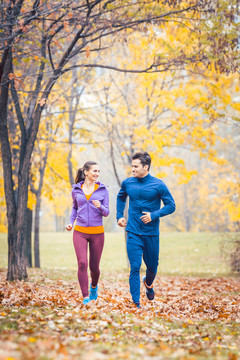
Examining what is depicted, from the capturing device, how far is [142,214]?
222 inches

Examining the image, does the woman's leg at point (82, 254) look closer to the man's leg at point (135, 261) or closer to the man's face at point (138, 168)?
the man's leg at point (135, 261)

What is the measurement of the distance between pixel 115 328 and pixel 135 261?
4.60 ft

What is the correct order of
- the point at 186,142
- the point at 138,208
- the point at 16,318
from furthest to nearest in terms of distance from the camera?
the point at 186,142 → the point at 138,208 → the point at 16,318

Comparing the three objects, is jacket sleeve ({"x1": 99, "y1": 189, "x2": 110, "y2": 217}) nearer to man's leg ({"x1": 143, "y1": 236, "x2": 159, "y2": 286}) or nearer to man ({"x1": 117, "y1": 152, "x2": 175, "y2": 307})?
man ({"x1": 117, "y1": 152, "x2": 175, "y2": 307})

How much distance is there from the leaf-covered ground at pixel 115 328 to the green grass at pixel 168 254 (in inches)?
494

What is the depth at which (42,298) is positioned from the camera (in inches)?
240

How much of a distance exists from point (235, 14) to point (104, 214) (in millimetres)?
5460

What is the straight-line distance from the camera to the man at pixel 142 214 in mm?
5535

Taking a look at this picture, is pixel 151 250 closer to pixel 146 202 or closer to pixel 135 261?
pixel 135 261

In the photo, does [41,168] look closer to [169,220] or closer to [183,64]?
[183,64]

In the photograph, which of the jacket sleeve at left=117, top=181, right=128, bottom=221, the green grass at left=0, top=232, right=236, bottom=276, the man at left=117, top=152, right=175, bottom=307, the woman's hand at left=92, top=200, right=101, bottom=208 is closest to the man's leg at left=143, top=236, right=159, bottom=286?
the man at left=117, top=152, right=175, bottom=307

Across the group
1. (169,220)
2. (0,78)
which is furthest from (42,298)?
(169,220)

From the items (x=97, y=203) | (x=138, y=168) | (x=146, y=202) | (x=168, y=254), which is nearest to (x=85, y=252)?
(x=97, y=203)

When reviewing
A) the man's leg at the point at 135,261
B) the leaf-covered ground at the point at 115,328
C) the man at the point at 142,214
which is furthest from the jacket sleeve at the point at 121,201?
the leaf-covered ground at the point at 115,328
